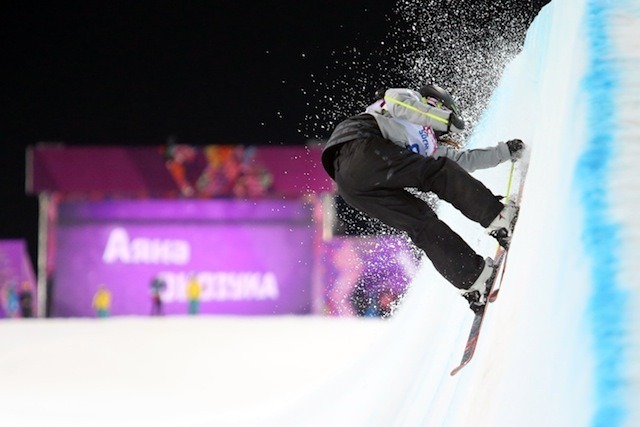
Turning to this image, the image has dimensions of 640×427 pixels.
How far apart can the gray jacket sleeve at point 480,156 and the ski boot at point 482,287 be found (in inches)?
17.8

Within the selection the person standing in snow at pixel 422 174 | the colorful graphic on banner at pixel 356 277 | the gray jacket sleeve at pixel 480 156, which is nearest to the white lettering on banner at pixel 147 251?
the colorful graphic on banner at pixel 356 277

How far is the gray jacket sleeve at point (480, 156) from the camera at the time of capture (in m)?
3.69

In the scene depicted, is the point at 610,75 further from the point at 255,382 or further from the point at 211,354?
the point at 211,354

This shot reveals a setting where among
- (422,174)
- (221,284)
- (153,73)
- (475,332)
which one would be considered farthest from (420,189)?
(153,73)

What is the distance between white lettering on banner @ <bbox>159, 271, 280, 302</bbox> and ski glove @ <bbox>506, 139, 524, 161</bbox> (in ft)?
50.3

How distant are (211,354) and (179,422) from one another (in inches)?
184

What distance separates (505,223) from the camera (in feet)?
11.2

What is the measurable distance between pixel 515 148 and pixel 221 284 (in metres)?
15.6

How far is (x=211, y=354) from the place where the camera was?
35.3 feet

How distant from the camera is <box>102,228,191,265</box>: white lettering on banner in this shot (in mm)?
18938

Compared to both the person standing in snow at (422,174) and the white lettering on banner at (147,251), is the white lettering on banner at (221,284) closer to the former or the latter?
the white lettering on banner at (147,251)

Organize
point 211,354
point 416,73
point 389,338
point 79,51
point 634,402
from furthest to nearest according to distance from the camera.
Answer: point 79,51, point 211,354, point 416,73, point 389,338, point 634,402

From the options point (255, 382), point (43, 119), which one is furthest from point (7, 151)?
point (255, 382)

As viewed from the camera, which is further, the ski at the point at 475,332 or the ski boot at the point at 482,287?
the ski boot at the point at 482,287
